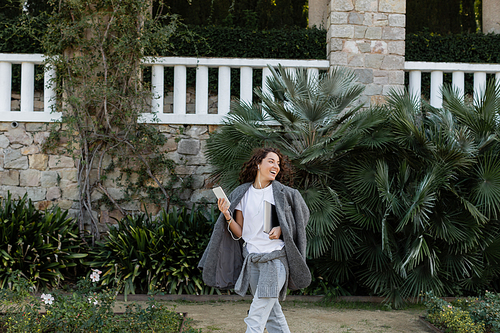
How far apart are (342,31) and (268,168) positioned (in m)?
4.18

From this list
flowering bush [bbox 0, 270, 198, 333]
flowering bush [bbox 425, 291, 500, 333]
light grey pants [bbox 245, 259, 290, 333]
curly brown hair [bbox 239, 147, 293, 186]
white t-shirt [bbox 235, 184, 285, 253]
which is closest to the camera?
light grey pants [bbox 245, 259, 290, 333]

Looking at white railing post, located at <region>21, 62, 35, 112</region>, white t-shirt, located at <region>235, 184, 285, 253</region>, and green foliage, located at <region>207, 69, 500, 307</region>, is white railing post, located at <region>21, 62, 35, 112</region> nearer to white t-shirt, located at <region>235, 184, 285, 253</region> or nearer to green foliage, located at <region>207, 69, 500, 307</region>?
green foliage, located at <region>207, 69, 500, 307</region>

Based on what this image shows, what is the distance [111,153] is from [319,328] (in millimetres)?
3818

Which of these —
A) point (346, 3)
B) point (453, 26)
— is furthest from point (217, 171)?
point (453, 26)

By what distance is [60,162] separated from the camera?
654cm

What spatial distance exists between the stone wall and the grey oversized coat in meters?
3.27

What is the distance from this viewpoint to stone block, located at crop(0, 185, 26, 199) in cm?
647

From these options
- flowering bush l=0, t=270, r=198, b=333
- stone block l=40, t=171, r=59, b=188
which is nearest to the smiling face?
flowering bush l=0, t=270, r=198, b=333

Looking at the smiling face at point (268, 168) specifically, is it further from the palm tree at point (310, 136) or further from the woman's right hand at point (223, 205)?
the palm tree at point (310, 136)

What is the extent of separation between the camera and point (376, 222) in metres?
5.21

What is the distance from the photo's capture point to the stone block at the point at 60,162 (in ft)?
21.4

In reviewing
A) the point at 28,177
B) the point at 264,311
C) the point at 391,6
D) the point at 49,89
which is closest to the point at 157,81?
the point at 49,89

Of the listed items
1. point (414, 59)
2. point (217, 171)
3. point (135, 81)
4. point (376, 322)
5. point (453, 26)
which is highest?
point (453, 26)

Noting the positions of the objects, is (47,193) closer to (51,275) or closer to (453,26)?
(51,275)
